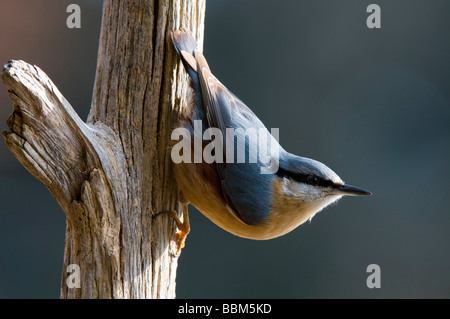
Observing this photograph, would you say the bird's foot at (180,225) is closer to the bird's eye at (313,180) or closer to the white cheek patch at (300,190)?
the white cheek patch at (300,190)

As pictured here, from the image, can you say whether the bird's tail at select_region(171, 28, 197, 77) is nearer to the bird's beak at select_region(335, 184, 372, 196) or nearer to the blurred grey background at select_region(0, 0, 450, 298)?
the bird's beak at select_region(335, 184, 372, 196)

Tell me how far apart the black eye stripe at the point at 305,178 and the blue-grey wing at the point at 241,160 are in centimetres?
5

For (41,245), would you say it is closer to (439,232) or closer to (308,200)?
(308,200)

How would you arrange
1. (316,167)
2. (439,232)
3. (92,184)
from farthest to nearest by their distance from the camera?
(439,232) → (316,167) → (92,184)

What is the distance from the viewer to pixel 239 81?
4.37m

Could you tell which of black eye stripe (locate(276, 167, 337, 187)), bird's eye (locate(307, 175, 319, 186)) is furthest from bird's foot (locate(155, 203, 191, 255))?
bird's eye (locate(307, 175, 319, 186))

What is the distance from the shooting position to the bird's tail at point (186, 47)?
2025 millimetres

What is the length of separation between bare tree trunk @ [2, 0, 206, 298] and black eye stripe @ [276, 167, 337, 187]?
1.55 ft

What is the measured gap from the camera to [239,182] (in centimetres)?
213

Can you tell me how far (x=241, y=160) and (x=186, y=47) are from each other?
511mm

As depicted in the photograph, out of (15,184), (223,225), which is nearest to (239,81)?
(15,184)
